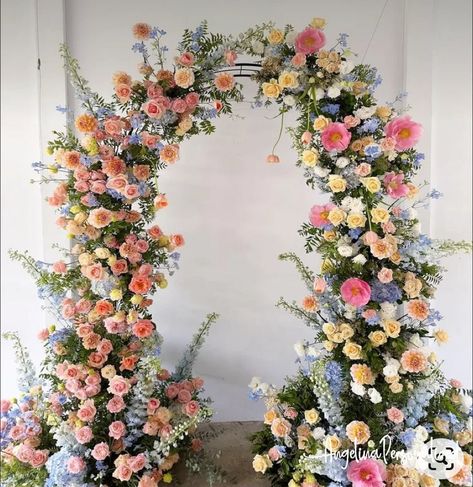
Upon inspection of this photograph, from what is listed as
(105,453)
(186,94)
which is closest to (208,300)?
(105,453)

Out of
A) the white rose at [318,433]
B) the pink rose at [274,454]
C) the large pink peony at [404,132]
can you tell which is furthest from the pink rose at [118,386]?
the large pink peony at [404,132]

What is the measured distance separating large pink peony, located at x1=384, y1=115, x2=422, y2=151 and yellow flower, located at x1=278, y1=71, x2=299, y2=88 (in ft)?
1.10

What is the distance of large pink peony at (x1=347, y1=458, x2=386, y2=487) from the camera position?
3.84 ft

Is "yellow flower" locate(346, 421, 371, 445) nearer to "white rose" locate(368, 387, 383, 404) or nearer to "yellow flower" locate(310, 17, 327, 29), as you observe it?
"white rose" locate(368, 387, 383, 404)

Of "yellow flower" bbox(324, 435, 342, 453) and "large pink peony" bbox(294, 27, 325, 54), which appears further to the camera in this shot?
"large pink peony" bbox(294, 27, 325, 54)

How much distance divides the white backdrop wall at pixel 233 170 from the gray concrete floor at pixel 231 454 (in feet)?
0.56

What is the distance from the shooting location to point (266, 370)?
6.34 feet

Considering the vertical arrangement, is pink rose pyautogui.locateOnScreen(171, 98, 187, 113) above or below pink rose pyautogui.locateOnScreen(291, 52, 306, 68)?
below

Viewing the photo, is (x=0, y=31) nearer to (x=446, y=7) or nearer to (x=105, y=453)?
(x=105, y=453)

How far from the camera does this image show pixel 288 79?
1346mm

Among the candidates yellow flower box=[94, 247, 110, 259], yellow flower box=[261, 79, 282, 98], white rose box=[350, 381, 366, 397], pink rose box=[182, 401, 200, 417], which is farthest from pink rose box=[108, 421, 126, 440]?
yellow flower box=[261, 79, 282, 98]

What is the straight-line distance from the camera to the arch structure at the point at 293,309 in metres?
1.27

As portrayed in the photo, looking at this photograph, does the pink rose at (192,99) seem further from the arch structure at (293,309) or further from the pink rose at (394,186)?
the pink rose at (394,186)

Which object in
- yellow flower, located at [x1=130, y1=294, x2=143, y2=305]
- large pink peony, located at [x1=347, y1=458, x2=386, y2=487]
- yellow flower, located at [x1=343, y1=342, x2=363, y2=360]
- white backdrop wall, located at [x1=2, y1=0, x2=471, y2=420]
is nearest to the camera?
large pink peony, located at [x1=347, y1=458, x2=386, y2=487]
